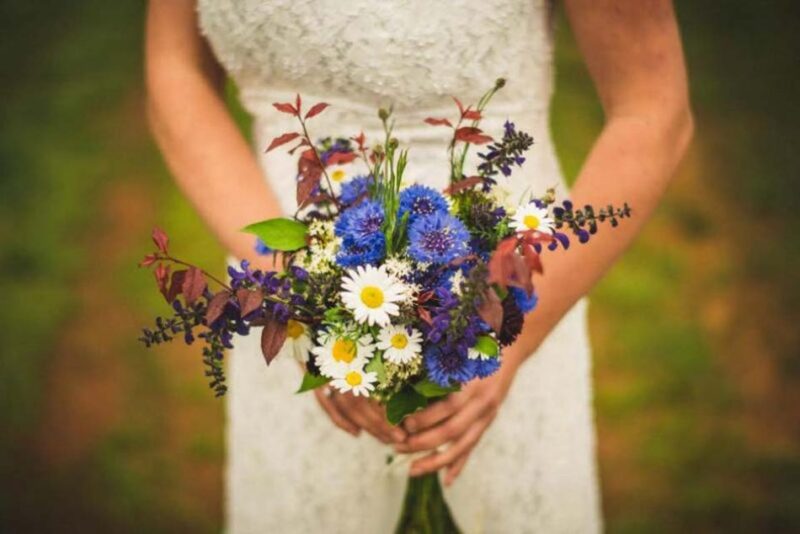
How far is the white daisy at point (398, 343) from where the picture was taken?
2.74 ft

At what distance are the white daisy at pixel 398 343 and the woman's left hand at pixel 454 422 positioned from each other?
0.93 ft

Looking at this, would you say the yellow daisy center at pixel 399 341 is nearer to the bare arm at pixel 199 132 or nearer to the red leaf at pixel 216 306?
the red leaf at pixel 216 306

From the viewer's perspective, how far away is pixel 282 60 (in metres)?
1.24

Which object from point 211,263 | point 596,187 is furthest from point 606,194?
point 211,263

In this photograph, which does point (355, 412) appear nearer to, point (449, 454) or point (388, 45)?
point (449, 454)

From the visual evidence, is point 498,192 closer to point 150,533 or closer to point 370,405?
point 370,405

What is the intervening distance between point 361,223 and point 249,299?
0.14m

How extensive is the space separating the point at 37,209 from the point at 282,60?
2.59 meters

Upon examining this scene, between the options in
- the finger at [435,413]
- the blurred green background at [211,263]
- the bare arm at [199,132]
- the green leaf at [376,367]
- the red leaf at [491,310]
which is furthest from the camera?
the blurred green background at [211,263]

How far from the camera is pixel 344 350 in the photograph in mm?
843

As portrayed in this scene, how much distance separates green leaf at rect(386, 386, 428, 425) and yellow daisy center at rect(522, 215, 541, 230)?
26 centimetres

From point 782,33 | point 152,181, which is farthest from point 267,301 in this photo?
point 782,33

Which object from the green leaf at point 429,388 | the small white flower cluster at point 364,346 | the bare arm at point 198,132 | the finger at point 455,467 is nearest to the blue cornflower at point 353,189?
the small white flower cluster at point 364,346

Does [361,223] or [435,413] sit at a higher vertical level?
[361,223]
